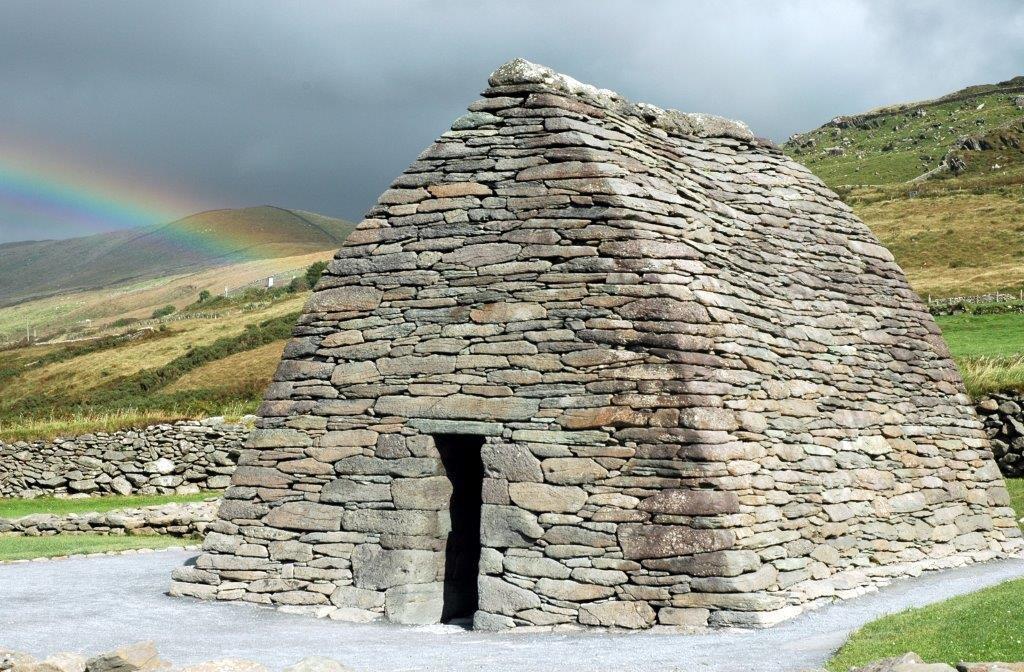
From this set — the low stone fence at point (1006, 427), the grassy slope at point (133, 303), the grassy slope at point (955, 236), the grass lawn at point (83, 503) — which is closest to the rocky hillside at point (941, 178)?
the grassy slope at point (955, 236)

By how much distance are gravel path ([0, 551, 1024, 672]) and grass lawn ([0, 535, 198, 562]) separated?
2.99 meters

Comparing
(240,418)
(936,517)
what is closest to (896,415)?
(936,517)

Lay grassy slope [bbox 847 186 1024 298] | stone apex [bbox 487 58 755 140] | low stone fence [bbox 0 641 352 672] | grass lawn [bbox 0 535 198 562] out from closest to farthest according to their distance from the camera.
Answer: low stone fence [bbox 0 641 352 672] → stone apex [bbox 487 58 755 140] → grass lawn [bbox 0 535 198 562] → grassy slope [bbox 847 186 1024 298]

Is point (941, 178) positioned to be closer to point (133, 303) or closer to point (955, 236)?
point (955, 236)

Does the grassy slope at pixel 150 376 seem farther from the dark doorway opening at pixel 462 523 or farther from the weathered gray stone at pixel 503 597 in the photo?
the weathered gray stone at pixel 503 597

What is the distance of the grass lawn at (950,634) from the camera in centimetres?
636

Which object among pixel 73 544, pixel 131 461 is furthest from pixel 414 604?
pixel 131 461

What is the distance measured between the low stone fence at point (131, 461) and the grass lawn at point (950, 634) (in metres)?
16.3

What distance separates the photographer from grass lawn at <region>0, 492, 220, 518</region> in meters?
19.7

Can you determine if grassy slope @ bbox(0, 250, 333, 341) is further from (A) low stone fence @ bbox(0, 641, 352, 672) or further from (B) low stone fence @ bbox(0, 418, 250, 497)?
(A) low stone fence @ bbox(0, 641, 352, 672)

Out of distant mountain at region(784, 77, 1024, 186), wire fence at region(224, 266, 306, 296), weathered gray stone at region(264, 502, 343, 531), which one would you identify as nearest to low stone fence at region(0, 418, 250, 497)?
weathered gray stone at region(264, 502, 343, 531)

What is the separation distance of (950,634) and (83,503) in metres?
18.1

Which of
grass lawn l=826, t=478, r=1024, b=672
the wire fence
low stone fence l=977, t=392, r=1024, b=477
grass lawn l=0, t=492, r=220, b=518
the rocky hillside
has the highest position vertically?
the rocky hillside

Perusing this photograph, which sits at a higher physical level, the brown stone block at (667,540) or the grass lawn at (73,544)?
the brown stone block at (667,540)
